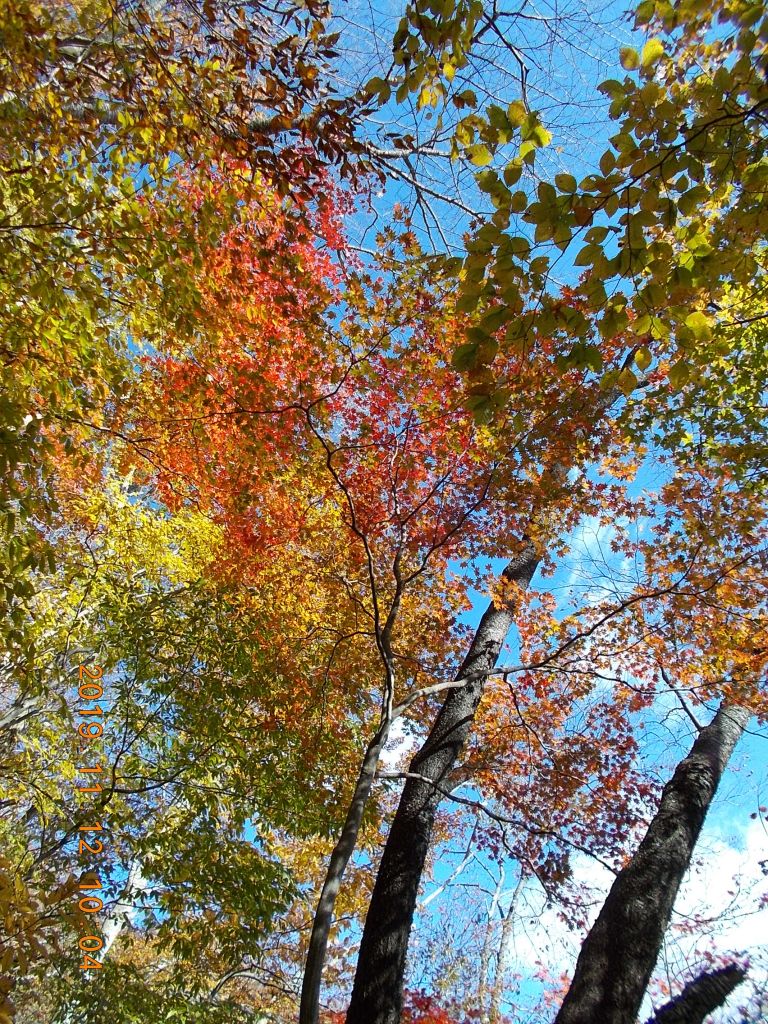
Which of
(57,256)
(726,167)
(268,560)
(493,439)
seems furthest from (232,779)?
(726,167)

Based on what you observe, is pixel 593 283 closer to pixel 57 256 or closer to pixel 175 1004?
pixel 57 256

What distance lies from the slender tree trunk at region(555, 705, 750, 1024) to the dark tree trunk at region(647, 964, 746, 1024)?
23cm

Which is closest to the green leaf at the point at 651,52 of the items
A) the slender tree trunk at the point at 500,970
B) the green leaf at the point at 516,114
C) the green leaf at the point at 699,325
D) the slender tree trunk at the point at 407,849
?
the green leaf at the point at 516,114

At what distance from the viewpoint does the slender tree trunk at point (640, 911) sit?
3.71 m

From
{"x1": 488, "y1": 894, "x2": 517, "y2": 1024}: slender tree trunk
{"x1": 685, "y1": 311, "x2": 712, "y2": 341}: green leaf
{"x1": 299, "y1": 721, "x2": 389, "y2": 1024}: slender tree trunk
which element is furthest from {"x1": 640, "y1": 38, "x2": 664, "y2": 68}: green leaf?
{"x1": 488, "y1": 894, "x2": 517, "y2": 1024}: slender tree trunk

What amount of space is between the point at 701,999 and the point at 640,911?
621 mm

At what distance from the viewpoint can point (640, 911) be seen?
A: 163 inches

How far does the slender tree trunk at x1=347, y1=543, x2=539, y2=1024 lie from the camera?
13.6 feet

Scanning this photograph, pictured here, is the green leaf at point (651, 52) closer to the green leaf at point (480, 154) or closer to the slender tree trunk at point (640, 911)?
the green leaf at point (480, 154)

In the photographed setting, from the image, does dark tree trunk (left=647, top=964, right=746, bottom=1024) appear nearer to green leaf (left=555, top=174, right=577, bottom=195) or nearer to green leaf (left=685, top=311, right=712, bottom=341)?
Answer: green leaf (left=685, top=311, right=712, bottom=341)

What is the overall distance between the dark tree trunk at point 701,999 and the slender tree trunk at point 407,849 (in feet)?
5.70

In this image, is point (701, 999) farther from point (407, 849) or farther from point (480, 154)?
point (480, 154)

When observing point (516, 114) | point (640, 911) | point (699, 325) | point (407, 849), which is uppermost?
point (516, 114)

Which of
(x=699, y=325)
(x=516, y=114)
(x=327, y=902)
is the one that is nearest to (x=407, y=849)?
(x=327, y=902)
